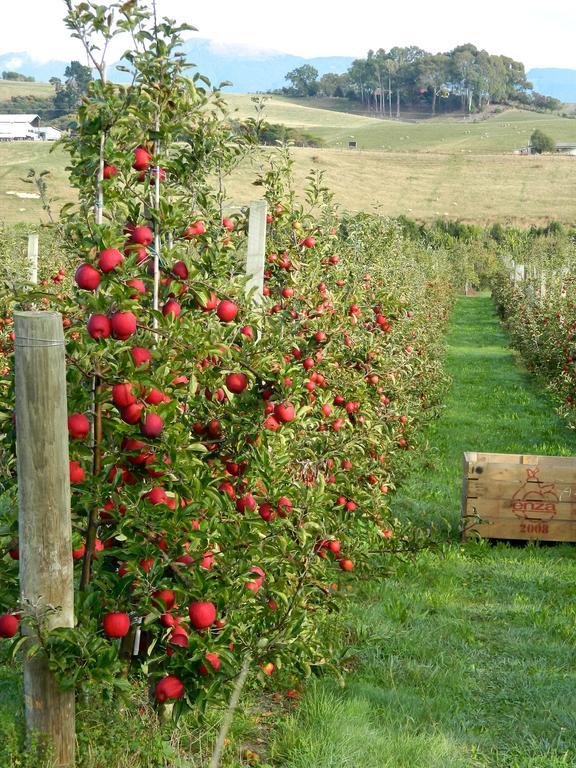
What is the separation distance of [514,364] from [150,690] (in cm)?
1455

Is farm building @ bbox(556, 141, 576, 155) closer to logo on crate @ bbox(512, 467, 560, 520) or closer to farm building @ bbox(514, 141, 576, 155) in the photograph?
farm building @ bbox(514, 141, 576, 155)

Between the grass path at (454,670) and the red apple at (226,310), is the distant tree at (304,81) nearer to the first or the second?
the grass path at (454,670)

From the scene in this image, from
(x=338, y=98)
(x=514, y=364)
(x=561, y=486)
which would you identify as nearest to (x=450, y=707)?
(x=561, y=486)

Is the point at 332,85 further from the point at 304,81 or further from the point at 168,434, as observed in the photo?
the point at 168,434

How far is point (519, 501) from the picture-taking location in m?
6.38

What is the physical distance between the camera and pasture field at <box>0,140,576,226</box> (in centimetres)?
6009

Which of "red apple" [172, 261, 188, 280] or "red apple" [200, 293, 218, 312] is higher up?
"red apple" [172, 261, 188, 280]

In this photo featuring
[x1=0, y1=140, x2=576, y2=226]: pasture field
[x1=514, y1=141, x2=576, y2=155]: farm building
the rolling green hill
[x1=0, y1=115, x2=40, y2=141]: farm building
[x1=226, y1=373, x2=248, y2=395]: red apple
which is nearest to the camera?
[x1=226, y1=373, x2=248, y2=395]: red apple

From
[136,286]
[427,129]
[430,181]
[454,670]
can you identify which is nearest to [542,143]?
[427,129]

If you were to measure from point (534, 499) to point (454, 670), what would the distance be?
2.41 metres

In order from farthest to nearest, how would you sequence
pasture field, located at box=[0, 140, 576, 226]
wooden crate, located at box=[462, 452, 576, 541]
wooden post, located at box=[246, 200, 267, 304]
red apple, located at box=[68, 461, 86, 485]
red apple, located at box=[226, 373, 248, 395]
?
pasture field, located at box=[0, 140, 576, 226]
wooden crate, located at box=[462, 452, 576, 541]
wooden post, located at box=[246, 200, 267, 304]
red apple, located at box=[226, 373, 248, 395]
red apple, located at box=[68, 461, 86, 485]

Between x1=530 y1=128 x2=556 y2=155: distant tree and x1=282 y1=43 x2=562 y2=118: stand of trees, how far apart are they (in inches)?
1334

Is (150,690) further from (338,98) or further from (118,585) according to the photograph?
(338,98)

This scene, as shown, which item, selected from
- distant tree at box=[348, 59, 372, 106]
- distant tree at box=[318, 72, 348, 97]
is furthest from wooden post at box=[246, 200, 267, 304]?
distant tree at box=[318, 72, 348, 97]
